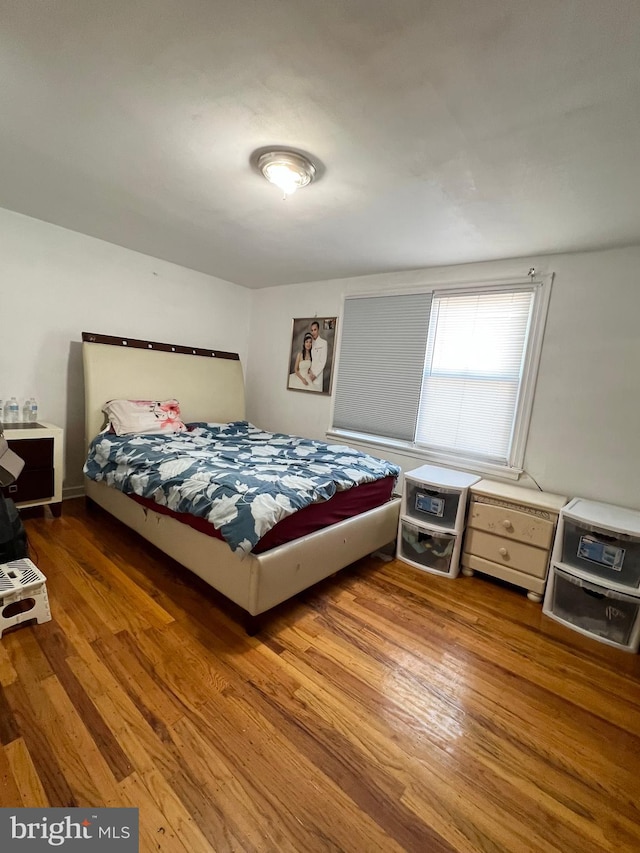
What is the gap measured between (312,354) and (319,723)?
3100 millimetres

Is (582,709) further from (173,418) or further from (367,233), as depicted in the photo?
(173,418)

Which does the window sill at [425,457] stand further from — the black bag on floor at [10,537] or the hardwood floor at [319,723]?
the black bag on floor at [10,537]

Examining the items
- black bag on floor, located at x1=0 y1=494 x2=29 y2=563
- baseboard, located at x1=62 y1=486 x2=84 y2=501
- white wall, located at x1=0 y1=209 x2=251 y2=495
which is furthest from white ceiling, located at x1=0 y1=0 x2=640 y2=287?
baseboard, located at x1=62 y1=486 x2=84 y2=501

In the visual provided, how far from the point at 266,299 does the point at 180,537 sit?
3.05 m

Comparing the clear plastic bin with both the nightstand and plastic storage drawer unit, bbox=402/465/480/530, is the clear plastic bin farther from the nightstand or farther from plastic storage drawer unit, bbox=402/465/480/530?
the nightstand

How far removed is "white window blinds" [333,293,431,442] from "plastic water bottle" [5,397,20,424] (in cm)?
264

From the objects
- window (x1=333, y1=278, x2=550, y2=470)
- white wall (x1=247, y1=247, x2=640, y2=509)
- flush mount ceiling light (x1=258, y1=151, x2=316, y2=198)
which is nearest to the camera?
flush mount ceiling light (x1=258, y1=151, x2=316, y2=198)

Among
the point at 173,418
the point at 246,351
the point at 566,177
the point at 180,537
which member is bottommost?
the point at 180,537

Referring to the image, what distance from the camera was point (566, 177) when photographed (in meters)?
1.61

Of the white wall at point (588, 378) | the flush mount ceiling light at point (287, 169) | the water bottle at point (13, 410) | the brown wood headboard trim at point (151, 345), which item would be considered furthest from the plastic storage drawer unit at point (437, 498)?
the water bottle at point (13, 410)

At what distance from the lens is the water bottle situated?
279cm

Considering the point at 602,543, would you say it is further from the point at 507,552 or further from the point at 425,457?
the point at 425,457

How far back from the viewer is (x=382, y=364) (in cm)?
332

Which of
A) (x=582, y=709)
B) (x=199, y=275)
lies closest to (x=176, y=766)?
(x=582, y=709)
